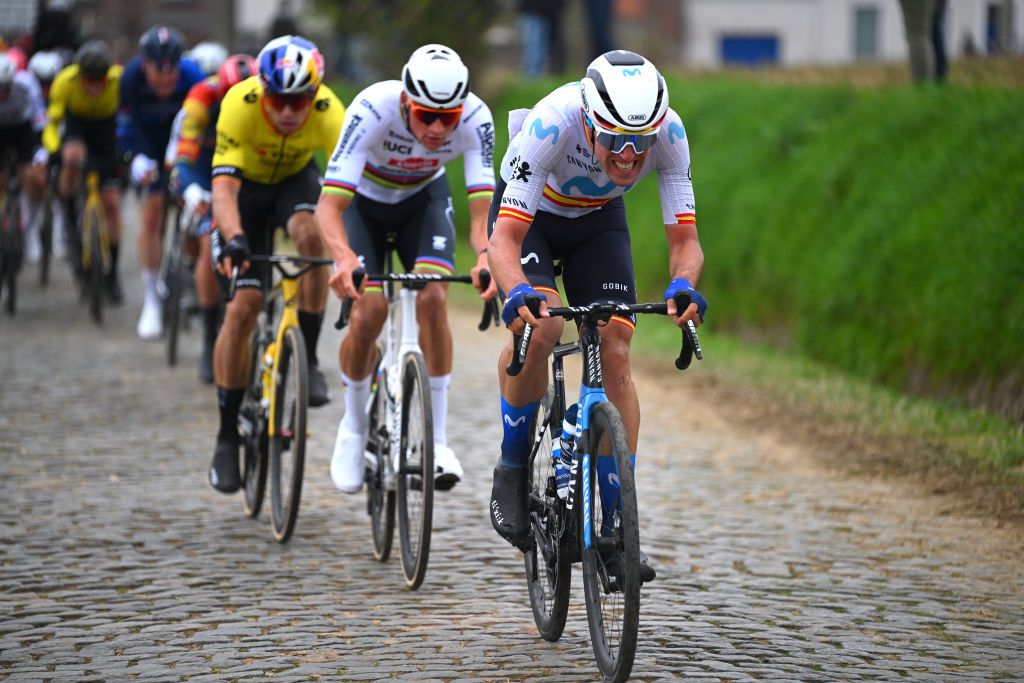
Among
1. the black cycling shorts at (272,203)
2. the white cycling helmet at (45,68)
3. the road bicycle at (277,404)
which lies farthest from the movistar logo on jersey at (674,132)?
the white cycling helmet at (45,68)

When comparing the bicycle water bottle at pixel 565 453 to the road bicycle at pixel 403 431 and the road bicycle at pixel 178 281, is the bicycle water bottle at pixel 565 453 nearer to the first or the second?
the road bicycle at pixel 403 431

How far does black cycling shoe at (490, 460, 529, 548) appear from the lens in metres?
5.89

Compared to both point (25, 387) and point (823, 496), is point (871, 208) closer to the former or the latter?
point (823, 496)

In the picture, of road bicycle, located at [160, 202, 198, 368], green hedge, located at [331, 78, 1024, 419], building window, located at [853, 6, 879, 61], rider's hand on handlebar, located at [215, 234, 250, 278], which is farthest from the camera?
building window, located at [853, 6, 879, 61]

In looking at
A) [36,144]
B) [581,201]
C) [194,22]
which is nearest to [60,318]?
[36,144]

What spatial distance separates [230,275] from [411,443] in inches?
53.5

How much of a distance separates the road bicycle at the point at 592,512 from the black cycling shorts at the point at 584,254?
0.28m

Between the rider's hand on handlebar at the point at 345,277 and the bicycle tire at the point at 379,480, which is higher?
the rider's hand on handlebar at the point at 345,277

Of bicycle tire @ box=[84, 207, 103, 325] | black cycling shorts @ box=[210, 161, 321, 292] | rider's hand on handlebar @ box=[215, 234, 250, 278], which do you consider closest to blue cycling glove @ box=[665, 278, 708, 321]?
rider's hand on handlebar @ box=[215, 234, 250, 278]

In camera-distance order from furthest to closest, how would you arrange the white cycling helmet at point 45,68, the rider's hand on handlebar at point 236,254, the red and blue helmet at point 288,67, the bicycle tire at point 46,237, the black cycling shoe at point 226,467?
the white cycling helmet at point 45,68, the bicycle tire at point 46,237, the black cycling shoe at point 226,467, the red and blue helmet at point 288,67, the rider's hand on handlebar at point 236,254

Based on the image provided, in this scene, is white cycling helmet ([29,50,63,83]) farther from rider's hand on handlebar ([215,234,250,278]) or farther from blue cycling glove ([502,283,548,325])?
blue cycling glove ([502,283,548,325])

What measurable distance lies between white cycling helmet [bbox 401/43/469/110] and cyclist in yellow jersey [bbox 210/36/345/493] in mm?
1065

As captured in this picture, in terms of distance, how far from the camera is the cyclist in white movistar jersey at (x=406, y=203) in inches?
264

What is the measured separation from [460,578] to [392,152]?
197 cm
